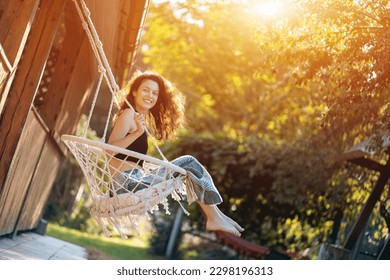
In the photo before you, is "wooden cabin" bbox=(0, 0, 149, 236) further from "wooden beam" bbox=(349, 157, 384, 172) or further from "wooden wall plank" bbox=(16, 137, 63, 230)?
"wooden beam" bbox=(349, 157, 384, 172)

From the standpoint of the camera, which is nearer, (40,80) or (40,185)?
(40,80)

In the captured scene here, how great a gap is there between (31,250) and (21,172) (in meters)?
0.56

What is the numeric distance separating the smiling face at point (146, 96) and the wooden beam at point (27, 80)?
0.57m

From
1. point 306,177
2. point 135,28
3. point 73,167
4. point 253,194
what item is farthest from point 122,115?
point 73,167

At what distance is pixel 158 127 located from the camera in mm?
4406

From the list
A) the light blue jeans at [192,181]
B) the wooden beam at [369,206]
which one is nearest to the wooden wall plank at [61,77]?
the light blue jeans at [192,181]

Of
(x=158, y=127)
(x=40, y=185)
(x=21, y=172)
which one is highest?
(x=158, y=127)

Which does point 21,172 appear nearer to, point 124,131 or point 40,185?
point 40,185

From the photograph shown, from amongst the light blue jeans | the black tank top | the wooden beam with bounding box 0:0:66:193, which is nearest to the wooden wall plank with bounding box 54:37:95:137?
the wooden beam with bounding box 0:0:66:193

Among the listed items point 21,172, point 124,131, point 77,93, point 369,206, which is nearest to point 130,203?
point 124,131

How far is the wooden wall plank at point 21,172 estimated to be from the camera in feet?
15.9

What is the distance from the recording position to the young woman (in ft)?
12.3

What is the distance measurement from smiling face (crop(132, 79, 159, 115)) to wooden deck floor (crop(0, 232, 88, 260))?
3.73 ft
